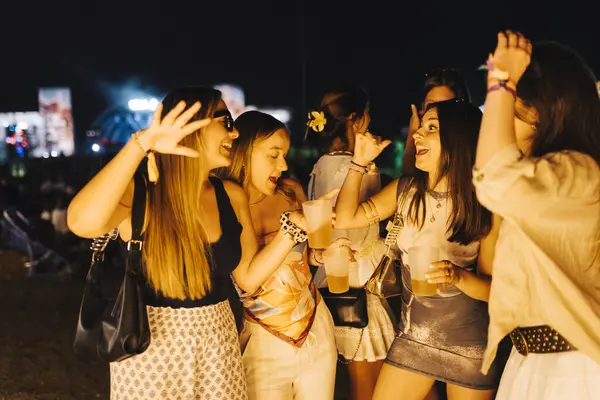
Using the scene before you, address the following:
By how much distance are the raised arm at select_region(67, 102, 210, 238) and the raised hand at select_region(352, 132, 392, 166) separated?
1.20m

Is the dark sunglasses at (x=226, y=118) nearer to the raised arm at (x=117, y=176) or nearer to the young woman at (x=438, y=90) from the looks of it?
the raised arm at (x=117, y=176)

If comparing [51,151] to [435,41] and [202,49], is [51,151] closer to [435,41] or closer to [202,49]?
[202,49]

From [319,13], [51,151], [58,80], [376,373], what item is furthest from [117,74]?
[376,373]

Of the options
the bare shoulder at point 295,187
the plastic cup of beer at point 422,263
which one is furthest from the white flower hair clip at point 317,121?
the plastic cup of beer at point 422,263

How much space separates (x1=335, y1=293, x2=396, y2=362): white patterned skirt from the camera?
382cm

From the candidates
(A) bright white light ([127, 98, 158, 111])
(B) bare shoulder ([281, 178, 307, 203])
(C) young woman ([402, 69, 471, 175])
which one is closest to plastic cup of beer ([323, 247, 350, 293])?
(B) bare shoulder ([281, 178, 307, 203])

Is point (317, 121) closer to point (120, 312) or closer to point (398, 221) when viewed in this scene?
point (398, 221)

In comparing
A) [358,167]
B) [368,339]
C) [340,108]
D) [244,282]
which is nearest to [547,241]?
[244,282]

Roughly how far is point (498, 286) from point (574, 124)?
58cm

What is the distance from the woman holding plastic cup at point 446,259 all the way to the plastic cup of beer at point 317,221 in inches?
18.8

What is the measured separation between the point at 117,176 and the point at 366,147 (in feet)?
4.83

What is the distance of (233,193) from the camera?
3002 millimetres

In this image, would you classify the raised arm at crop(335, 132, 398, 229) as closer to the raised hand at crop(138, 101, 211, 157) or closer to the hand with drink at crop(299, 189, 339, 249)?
the hand with drink at crop(299, 189, 339, 249)

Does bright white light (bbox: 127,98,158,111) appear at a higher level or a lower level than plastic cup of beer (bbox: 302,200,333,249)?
higher
